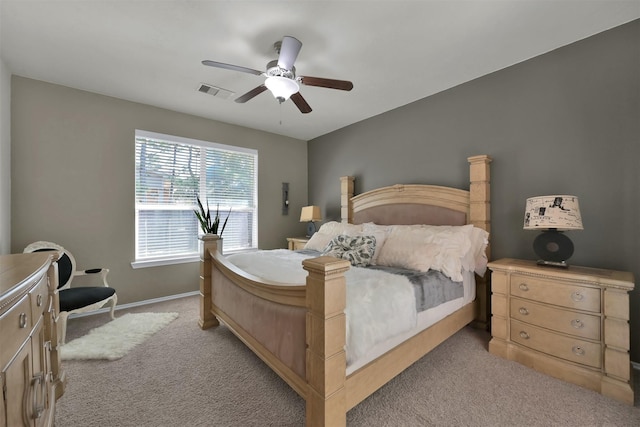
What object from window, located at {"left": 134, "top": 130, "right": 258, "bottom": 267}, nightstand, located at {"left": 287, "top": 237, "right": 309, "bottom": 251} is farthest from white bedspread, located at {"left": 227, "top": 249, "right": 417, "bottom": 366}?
window, located at {"left": 134, "top": 130, "right": 258, "bottom": 267}

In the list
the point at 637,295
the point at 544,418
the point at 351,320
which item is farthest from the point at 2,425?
the point at 637,295

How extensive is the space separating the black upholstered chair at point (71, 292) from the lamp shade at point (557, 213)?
407 centimetres

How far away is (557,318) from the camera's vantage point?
1885 millimetres

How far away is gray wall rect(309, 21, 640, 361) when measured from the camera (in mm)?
1991

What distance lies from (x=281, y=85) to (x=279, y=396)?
7.46ft

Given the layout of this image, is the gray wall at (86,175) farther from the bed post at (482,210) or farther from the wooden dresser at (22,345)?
the bed post at (482,210)

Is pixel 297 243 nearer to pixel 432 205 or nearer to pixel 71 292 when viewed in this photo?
pixel 432 205

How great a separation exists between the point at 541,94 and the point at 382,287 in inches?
94.0

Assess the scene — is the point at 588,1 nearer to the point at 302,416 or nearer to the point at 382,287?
the point at 382,287

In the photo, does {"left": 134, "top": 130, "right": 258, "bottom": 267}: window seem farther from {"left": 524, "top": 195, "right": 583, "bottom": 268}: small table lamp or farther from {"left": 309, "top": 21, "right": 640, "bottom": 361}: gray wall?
{"left": 524, "top": 195, "right": 583, "bottom": 268}: small table lamp

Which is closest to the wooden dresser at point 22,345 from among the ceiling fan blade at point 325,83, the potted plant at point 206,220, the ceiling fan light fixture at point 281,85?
the ceiling fan light fixture at point 281,85

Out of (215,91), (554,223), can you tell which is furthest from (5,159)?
(554,223)

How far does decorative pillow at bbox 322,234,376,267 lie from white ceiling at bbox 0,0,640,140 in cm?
172

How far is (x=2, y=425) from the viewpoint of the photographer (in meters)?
0.73
